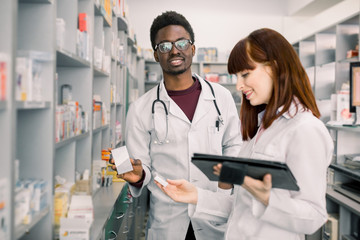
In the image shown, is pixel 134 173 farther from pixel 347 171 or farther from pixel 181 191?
pixel 347 171

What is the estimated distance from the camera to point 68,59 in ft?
6.88

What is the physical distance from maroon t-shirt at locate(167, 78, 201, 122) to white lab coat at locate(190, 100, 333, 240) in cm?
81

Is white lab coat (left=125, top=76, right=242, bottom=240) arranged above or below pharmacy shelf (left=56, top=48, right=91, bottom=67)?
below

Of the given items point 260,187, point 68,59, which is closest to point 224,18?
point 68,59

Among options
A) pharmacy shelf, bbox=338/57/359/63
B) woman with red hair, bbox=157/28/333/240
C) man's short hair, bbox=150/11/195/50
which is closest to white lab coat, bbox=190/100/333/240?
woman with red hair, bbox=157/28/333/240

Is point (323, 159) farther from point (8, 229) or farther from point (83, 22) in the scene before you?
point (83, 22)

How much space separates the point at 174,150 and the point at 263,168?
3.26 ft

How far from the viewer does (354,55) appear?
479 cm

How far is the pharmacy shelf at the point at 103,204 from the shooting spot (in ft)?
6.55

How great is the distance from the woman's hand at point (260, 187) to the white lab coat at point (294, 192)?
0.02m

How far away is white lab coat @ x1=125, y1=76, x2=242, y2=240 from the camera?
207 cm

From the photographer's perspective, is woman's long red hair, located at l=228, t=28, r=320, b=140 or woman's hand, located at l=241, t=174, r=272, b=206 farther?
woman's long red hair, located at l=228, t=28, r=320, b=140

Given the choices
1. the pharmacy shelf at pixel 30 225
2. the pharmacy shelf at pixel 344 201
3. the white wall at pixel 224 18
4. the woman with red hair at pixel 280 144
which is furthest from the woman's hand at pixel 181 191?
the white wall at pixel 224 18

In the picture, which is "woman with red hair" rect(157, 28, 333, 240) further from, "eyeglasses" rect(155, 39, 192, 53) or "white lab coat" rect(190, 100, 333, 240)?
"eyeglasses" rect(155, 39, 192, 53)
